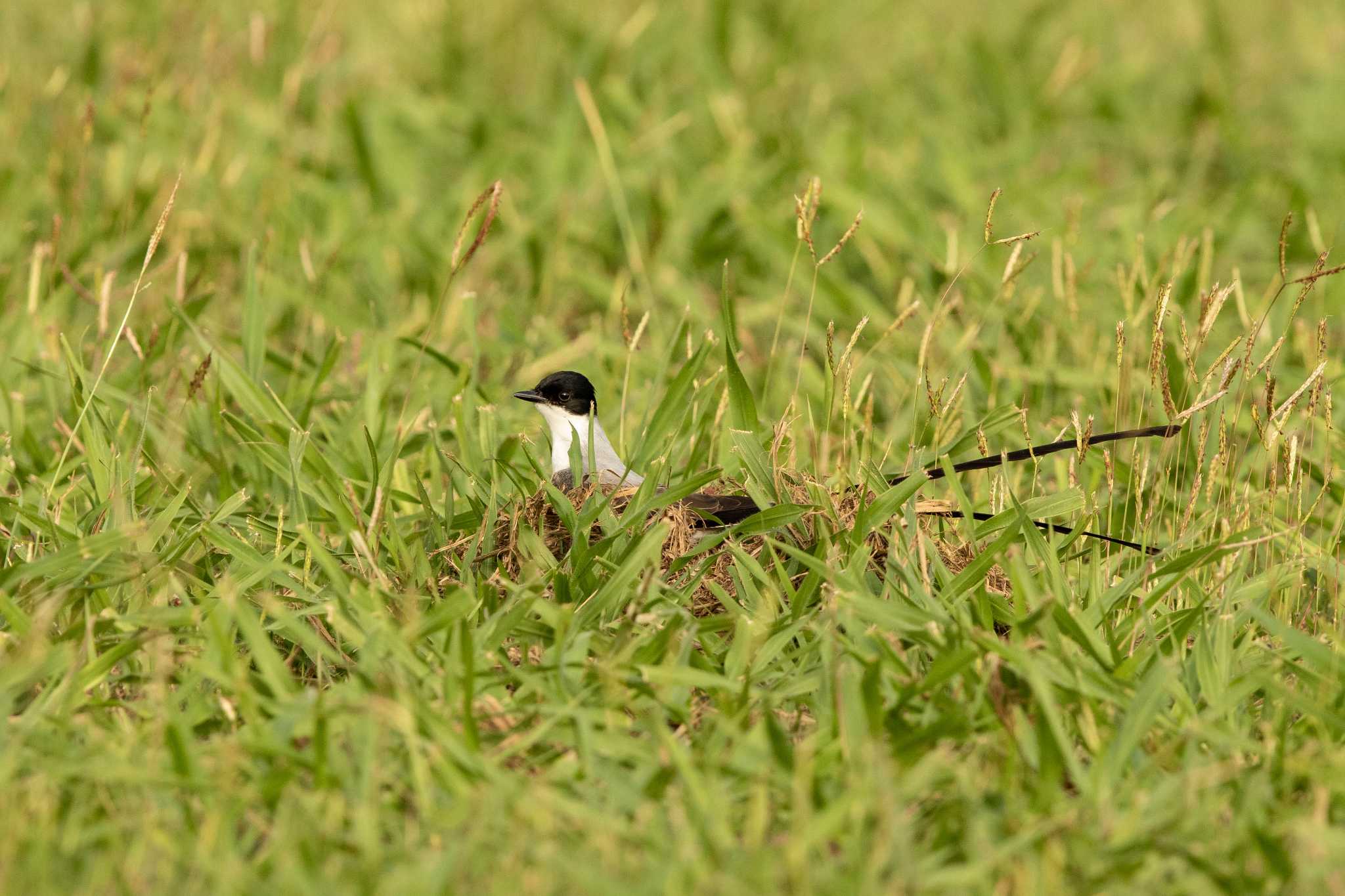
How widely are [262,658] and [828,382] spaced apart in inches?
57.7

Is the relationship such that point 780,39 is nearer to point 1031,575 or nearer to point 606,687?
point 1031,575

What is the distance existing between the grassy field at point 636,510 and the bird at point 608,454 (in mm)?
72

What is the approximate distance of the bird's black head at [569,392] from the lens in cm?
461

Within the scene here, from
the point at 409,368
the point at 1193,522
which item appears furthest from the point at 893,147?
the point at 1193,522

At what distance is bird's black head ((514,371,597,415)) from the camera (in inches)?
182

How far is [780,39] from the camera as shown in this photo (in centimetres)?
859

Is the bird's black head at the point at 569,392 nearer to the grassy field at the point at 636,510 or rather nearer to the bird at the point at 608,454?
the bird at the point at 608,454

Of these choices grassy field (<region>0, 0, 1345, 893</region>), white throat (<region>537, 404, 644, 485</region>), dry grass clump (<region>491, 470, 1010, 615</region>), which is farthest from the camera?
white throat (<region>537, 404, 644, 485</region>)

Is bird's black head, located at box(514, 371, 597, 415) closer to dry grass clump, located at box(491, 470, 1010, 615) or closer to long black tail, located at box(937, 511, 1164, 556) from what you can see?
dry grass clump, located at box(491, 470, 1010, 615)

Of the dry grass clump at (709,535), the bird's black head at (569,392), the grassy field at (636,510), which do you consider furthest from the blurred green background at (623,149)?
the dry grass clump at (709,535)

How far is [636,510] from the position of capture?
11.5 ft

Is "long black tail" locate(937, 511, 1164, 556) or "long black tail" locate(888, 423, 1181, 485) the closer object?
"long black tail" locate(888, 423, 1181, 485)

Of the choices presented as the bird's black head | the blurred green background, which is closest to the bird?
the bird's black head

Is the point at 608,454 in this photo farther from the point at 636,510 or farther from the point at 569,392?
the point at 636,510
